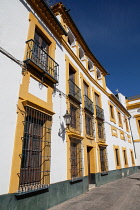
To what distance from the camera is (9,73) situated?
4.25 metres

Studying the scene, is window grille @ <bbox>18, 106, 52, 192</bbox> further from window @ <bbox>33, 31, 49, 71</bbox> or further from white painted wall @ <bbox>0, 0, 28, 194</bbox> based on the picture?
window @ <bbox>33, 31, 49, 71</bbox>

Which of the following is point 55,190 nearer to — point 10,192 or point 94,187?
point 10,192

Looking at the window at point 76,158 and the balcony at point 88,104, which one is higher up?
the balcony at point 88,104

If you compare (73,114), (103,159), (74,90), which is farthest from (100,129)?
(74,90)

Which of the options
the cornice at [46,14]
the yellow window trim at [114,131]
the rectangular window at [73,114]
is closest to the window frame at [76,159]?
the rectangular window at [73,114]

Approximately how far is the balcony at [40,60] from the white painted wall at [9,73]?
0.84 ft

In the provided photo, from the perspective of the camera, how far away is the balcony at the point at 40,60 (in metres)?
5.10

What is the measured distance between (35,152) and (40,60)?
11.6ft

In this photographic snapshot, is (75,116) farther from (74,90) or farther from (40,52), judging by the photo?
(40,52)

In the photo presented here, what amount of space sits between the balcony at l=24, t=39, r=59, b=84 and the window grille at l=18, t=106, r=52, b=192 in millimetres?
1537

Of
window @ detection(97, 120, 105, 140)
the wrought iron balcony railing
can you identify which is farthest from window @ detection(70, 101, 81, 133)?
window @ detection(97, 120, 105, 140)

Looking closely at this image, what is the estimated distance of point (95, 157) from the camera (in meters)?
9.07

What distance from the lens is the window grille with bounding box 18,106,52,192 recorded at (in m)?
4.25

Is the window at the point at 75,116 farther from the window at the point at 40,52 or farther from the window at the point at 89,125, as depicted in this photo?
the window at the point at 40,52
